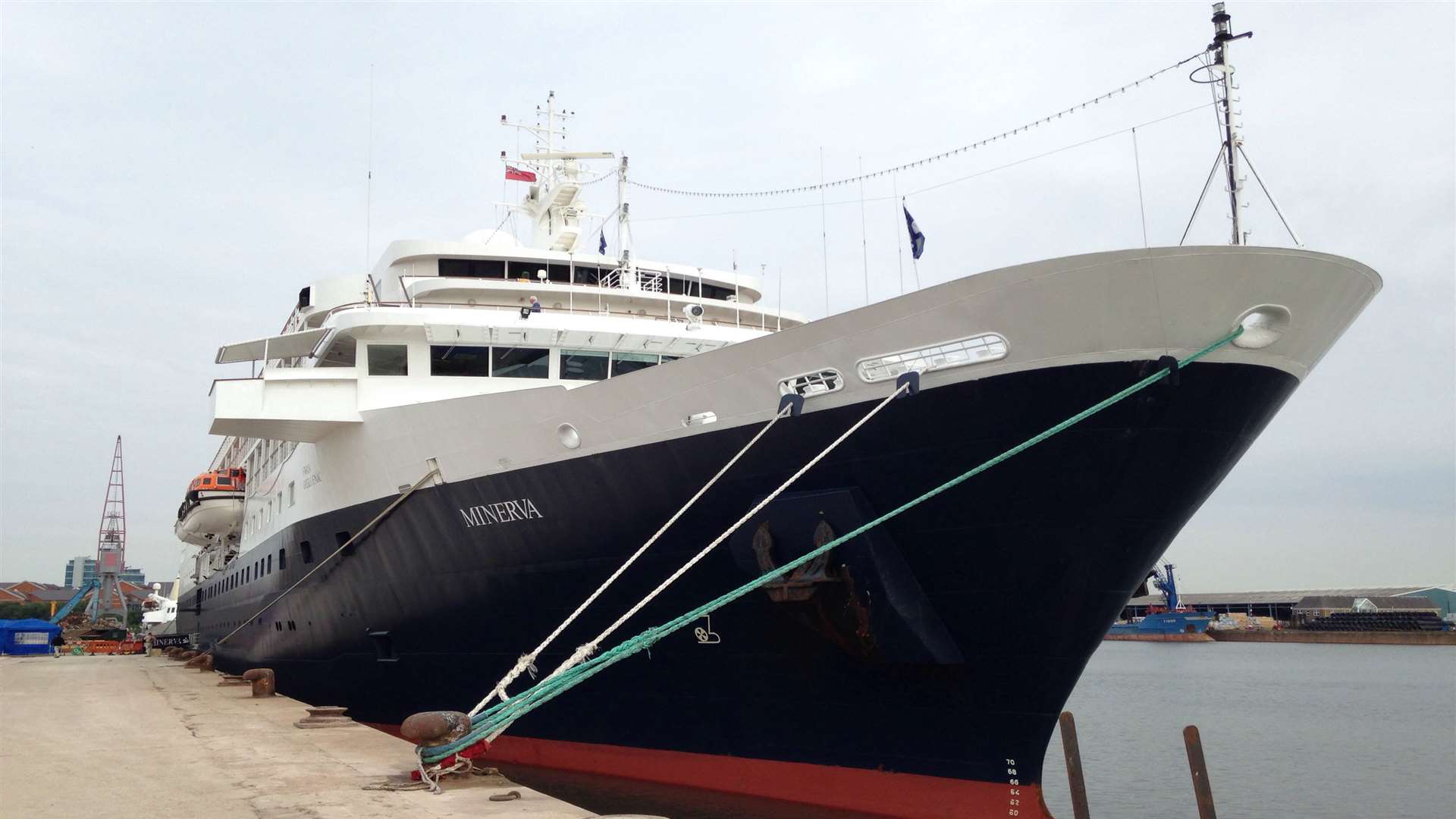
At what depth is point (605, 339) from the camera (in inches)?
532

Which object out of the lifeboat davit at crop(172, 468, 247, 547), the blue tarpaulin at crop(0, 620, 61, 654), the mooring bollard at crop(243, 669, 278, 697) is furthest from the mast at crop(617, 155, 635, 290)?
the blue tarpaulin at crop(0, 620, 61, 654)

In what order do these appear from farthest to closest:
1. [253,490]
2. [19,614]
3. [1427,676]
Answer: [19,614], [1427,676], [253,490]

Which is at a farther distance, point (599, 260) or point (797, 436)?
point (599, 260)

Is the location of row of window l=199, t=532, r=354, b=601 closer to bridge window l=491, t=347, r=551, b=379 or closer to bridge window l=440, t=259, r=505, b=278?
bridge window l=491, t=347, r=551, b=379

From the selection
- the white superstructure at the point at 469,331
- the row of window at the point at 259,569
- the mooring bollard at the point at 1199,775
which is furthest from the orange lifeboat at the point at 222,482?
the mooring bollard at the point at 1199,775

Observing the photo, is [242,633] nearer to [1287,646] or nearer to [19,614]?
[1287,646]

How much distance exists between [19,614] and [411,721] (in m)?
119

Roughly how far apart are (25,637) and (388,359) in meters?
38.8

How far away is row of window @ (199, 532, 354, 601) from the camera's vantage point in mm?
14531

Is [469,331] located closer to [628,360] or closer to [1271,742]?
[628,360]

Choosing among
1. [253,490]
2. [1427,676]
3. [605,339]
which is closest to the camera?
[605,339]

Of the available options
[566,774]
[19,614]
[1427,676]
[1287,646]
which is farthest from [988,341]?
[19,614]

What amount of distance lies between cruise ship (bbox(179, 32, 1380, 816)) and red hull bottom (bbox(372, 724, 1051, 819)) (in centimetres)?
3

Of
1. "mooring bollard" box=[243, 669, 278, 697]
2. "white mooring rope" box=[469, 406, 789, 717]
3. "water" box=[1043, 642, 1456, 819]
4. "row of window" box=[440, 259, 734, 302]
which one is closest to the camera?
"white mooring rope" box=[469, 406, 789, 717]
